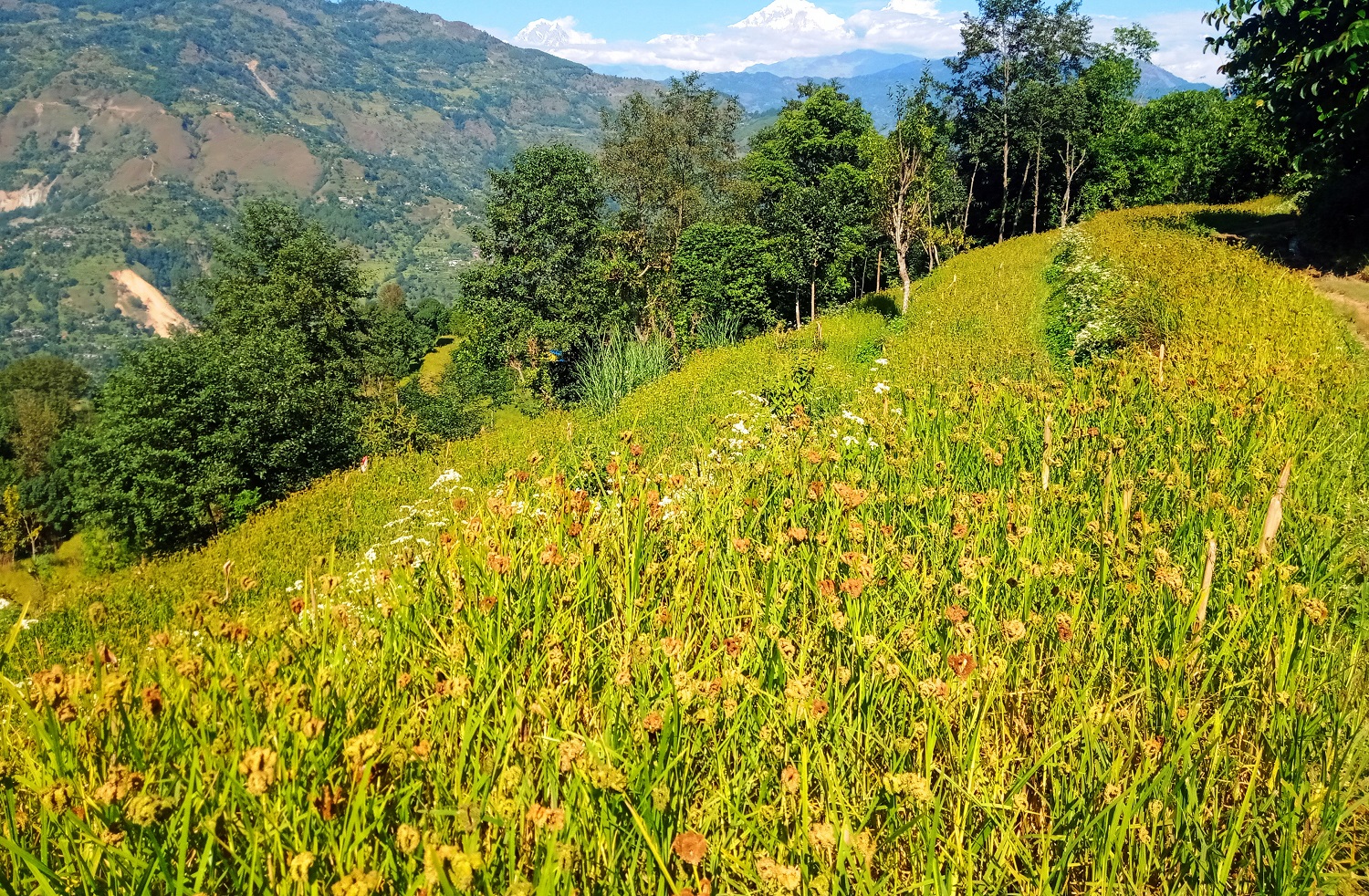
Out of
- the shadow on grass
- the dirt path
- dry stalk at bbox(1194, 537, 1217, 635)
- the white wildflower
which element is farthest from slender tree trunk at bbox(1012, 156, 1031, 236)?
dry stalk at bbox(1194, 537, 1217, 635)

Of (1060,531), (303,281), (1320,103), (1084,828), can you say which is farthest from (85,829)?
(303,281)

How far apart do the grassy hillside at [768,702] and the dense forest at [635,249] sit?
14240 mm

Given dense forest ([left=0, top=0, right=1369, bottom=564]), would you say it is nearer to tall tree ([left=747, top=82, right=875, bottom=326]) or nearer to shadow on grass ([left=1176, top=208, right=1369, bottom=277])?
tall tree ([left=747, top=82, right=875, bottom=326])

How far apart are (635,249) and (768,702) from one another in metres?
42.1

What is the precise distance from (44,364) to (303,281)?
55748mm

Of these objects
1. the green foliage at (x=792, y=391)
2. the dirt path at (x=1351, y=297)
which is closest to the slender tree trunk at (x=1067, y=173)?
the dirt path at (x=1351, y=297)

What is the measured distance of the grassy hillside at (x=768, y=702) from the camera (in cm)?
147

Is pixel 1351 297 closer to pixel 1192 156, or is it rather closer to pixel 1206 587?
pixel 1206 587

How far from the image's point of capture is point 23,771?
1.73 metres

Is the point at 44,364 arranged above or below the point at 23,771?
below

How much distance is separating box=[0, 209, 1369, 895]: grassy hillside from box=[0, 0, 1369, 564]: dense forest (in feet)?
46.7

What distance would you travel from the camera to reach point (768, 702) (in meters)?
1.97

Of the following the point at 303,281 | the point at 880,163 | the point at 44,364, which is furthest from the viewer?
the point at 44,364

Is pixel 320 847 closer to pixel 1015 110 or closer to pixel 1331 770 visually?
pixel 1331 770
